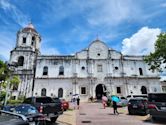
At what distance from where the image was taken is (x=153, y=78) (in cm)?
3456

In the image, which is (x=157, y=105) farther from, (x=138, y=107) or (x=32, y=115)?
(x=32, y=115)

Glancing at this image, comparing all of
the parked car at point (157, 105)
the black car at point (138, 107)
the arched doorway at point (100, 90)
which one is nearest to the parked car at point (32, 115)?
the parked car at point (157, 105)

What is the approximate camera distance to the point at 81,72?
112 feet

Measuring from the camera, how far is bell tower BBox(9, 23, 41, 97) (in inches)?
1265

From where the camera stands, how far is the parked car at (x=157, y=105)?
10.2m

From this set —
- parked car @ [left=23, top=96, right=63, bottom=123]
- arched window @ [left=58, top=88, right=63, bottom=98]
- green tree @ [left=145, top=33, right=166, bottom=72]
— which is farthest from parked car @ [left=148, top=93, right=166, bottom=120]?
arched window @ [left=58, top=88, right=63, bottom=98]

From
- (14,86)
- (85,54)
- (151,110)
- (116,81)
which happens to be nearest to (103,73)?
(116,81)

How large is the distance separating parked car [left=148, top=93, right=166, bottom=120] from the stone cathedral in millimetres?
22068

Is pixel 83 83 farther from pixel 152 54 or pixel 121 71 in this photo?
pixel 152 54

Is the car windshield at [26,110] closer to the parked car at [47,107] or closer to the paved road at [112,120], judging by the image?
the parked car at [47,107]

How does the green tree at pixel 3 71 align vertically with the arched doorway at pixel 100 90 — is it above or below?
above

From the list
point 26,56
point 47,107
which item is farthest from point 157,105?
point 26,56

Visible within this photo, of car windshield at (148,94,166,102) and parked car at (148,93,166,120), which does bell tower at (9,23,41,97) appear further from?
parked car at (148,93,166,120)

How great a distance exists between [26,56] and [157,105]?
29.1 meters
